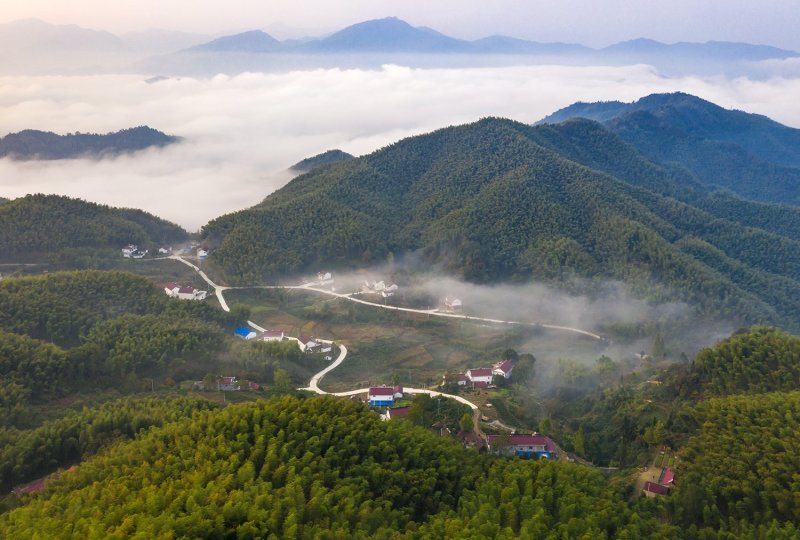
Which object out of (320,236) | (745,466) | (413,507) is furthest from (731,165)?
(413,507)

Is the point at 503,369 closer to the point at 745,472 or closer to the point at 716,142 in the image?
the point at 745,472

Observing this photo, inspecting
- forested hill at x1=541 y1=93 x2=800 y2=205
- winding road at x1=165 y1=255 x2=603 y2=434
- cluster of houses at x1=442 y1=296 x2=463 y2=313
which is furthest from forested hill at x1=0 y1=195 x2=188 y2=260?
forested hill at x1=541 y1=93 x2=800 y2=205

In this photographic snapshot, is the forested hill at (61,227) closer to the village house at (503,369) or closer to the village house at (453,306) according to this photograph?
the village house at (453,306)

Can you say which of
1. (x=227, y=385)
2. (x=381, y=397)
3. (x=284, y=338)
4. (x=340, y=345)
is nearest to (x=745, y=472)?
(x=381, y=397)

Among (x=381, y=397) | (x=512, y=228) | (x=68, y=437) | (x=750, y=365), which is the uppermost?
(x=512, y=228)

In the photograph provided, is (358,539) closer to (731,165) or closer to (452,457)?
(452,457)

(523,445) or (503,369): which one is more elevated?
(523,445)
